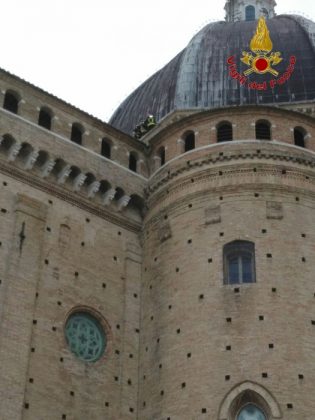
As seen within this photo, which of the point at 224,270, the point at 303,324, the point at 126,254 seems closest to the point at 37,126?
the point at 126,254

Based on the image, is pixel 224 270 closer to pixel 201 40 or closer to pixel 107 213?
pixel 107 213

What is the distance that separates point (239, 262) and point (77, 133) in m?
4.92

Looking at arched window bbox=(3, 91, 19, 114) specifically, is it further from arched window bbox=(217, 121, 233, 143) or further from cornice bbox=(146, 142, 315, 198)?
arched window bbox=(217, 121, 233, 143)

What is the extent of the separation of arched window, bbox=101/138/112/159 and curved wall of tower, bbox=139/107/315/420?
112 cm

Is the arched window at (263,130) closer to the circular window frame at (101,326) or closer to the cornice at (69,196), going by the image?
the cornice at (69,196)

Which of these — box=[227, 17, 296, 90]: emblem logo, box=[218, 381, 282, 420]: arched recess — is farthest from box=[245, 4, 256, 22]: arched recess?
box=[218, 381, 282, 420]: arched recess

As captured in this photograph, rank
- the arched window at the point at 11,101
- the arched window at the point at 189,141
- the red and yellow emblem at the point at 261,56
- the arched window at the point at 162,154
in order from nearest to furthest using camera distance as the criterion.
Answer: the arched window at the point at 11,101 → the arched window at the point at 189,141 → the arched window at the point at 162,154 → the red and yellow emblem at the point at 261,56

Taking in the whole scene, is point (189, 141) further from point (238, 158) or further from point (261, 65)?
point (261, 65)

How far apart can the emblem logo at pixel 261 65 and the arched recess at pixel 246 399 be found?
850cm

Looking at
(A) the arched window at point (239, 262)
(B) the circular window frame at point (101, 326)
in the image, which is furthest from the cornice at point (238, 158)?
(B) the circular window frame at point (101, 326)

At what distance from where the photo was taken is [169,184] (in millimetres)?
21406

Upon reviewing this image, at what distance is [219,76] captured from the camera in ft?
78.8

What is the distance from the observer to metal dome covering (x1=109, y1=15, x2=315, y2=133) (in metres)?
23.5

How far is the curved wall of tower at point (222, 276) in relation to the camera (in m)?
18.0
